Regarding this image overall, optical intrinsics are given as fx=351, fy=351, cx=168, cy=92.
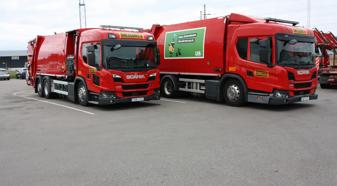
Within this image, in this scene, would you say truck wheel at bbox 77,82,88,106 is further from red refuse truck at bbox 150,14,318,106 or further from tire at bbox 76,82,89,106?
red refuse truck at bbox 150,14,318,106

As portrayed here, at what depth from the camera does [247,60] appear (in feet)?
40.2

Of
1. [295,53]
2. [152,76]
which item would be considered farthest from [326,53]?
[152,76]

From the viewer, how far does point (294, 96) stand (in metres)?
11.7

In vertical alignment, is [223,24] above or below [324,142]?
above

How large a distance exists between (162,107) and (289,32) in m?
5.14

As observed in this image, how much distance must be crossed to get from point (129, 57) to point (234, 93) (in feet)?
13.2

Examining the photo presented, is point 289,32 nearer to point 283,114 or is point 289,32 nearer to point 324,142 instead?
point 283,114

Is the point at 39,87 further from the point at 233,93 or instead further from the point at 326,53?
the point at 326,53

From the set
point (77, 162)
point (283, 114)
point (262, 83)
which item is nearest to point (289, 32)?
point (262, 83)

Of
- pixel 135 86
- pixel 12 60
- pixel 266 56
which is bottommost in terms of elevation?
pixel 135 86

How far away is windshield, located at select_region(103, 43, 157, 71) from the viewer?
12.3 metres

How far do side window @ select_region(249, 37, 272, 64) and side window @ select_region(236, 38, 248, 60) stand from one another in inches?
9.0

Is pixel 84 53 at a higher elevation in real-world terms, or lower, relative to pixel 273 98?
higher

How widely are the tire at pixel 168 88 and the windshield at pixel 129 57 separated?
2.94 metres
